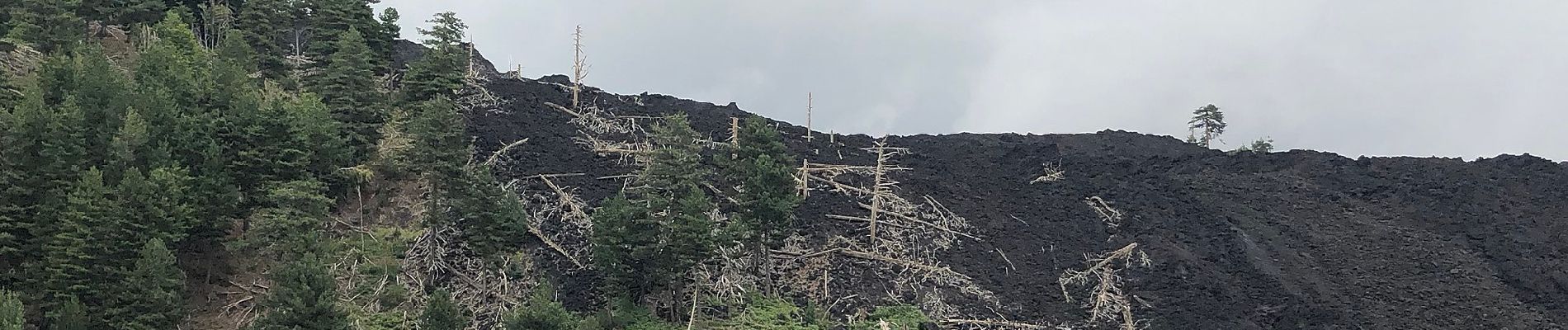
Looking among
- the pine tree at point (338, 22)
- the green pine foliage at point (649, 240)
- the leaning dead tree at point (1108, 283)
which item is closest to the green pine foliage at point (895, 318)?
the leaning dead tree at point (1108, 283)

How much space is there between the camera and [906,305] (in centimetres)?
2403

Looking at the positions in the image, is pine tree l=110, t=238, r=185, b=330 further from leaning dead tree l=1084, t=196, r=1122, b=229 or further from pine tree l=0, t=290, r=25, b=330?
leaning dead tree l=1084, t=196, r=1122, b=229

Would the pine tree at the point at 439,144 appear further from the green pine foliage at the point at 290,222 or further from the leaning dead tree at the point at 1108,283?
the leaning dead tree at the point at 1108,283

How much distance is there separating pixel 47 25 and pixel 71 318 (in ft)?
56.1

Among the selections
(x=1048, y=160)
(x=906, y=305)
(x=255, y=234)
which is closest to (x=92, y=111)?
(x=255, y=234)

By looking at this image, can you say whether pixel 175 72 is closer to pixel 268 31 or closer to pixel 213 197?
pixel 213 197

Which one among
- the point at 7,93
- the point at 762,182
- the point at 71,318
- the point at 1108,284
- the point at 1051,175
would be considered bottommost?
the point at 71,318

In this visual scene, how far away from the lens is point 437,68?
29.1 meters

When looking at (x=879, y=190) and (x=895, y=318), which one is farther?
(x=879, y=190)

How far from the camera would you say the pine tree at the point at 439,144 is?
2372cm

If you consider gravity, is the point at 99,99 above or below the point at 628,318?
above

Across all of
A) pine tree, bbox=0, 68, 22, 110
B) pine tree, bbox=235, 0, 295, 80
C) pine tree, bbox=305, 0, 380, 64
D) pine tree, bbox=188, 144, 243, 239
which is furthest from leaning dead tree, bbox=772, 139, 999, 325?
pine tree, bbox=0, 68, 22, 110

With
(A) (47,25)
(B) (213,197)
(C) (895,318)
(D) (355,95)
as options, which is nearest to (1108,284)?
(C) (895,318)

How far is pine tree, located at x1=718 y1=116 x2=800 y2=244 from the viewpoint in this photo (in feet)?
75.9
